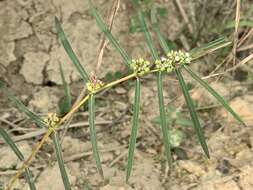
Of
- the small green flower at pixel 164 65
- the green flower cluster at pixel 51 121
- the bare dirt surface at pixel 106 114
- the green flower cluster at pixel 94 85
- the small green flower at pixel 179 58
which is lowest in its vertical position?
the green flower cluster at pixel 51 121

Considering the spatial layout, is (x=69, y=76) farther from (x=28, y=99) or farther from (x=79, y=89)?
(x=28, y=99)

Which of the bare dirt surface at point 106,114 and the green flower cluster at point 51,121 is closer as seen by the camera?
the green flower cluster at point 51,121

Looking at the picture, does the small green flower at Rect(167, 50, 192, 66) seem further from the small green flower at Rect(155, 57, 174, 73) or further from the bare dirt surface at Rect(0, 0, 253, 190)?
the bare dirt surface at Rect(0, 0, 253, 190)

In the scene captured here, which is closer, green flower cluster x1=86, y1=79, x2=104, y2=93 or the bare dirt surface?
green flower cluster x1=86, y1=79, x2=104, y2=93

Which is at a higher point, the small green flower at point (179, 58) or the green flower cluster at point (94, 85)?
the small green flower at point (179, 58)

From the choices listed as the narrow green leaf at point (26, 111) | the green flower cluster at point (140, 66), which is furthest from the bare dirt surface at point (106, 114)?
the green flower cluster at point (140, 66)

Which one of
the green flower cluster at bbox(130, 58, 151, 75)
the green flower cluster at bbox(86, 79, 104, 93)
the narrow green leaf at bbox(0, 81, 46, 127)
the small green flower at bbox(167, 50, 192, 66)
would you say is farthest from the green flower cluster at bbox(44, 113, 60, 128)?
the small green flower at bbox(167, 50, 192, 66)

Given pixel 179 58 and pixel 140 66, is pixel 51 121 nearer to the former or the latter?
pixel 140 66

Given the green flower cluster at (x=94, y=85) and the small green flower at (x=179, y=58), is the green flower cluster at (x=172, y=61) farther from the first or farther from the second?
the green flower cluster at (x=94, y=85)

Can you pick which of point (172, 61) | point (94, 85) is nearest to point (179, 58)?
point (172, 61)
